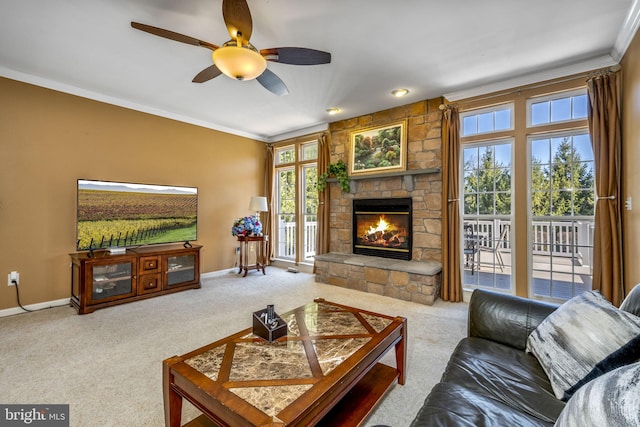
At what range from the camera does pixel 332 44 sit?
2.62 meters

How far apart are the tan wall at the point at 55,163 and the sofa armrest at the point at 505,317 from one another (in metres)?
4.54

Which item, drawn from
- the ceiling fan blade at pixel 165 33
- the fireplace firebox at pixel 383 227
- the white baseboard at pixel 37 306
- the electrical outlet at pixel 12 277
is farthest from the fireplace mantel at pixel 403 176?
the electrical outlet at pixel 12 277

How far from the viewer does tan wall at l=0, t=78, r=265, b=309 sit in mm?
3209

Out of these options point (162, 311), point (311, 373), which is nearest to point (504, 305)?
point (311, 373)

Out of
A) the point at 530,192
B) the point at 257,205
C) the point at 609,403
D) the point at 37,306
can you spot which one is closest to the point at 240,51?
the point at 609,403

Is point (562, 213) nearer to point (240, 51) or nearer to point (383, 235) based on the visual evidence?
point (383, 235)

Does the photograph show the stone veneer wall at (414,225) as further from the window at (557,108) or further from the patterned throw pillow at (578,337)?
the patterned throw pillow at (578,337)

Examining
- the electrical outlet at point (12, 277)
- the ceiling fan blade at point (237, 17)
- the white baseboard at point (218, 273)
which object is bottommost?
the white baseboard at point (218, 273)

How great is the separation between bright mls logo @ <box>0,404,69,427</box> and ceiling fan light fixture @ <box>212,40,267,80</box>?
2.41 metres

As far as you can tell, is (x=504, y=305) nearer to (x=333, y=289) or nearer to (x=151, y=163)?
(x=333, y=289)

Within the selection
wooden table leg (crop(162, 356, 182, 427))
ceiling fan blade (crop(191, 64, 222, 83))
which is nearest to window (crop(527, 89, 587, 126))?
ceiling fan blade (crop(191, 64, 222, 83))

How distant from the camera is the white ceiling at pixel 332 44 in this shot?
2176 millimetres

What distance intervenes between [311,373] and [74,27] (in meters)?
3.33

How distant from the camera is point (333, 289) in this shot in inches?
166
